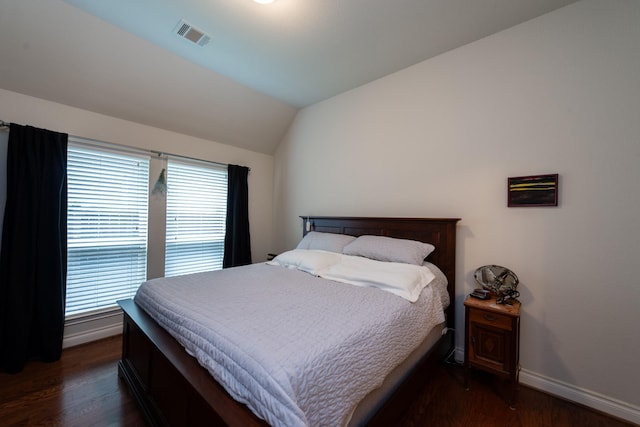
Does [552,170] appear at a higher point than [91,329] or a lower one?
higher

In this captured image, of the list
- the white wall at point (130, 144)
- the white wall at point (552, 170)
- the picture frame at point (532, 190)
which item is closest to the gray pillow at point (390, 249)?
the white wall at point (552, 170)

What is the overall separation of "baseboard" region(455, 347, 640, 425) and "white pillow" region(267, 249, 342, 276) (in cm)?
175

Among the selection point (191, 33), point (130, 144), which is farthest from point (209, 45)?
point (130, 144)

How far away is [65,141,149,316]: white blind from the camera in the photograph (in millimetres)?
2465

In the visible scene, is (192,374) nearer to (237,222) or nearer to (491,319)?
(491,319)

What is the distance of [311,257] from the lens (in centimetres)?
241

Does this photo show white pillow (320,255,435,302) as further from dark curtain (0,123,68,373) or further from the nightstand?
dark curtain (0,123,68,373)

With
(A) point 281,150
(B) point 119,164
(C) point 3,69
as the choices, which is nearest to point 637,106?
(A) point 281,150

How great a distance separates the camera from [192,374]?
118cm

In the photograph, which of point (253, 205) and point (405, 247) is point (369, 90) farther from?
point (253, 205)

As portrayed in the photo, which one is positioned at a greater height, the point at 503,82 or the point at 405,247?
the point at 503,82

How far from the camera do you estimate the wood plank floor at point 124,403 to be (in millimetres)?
1586

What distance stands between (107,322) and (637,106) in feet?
15.6

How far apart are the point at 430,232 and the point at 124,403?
2.70 m
